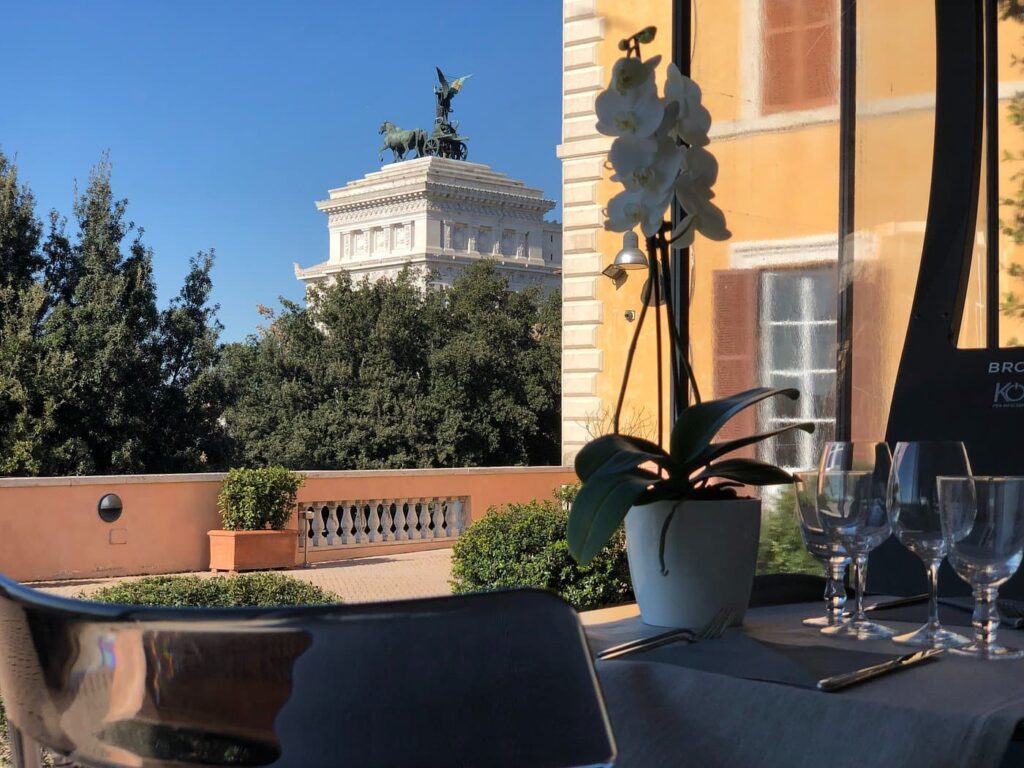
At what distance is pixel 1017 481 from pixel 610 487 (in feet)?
1.29

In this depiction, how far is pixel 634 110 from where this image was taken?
4.32 feet

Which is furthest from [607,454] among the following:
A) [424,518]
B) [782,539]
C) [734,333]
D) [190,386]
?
[190,386]

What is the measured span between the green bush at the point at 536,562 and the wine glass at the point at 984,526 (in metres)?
4.95

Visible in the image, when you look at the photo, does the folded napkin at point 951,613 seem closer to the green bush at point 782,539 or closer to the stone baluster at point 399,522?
the green bush at point 782,539

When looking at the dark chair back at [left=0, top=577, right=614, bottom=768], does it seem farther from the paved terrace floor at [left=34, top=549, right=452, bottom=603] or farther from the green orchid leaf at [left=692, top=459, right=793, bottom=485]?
the paved terrace floor at [left=34, top=549, right=452, bottom=603]

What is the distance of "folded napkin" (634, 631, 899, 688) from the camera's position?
1.04 meters

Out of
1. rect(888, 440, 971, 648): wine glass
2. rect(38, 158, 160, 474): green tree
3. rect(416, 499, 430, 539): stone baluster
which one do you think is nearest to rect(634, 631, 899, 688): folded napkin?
rect(888, 440, 971, 648): wine glass

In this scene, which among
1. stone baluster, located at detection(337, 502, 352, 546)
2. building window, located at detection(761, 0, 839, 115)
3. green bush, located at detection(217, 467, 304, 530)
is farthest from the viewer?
stone baluster, located at detection(337, 502, 352, 546)

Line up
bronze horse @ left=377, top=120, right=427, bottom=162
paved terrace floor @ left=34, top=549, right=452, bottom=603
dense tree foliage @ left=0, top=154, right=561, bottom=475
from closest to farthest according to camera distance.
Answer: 1. paved terrace floor @ left=34, top=549, right=452, bottom=603
2. dense tree foliage @ left=0, top=154, right=561, bottom=475
3. bronze horse @ left=377, top=120, right=427, bottom=162

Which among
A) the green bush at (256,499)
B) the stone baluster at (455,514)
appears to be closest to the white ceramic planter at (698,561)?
the green bush at (256,499)

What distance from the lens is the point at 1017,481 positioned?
1.09m

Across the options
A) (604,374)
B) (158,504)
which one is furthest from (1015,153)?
(158,504)

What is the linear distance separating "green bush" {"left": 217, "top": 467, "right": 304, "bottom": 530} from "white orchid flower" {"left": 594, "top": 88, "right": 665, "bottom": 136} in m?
9.31

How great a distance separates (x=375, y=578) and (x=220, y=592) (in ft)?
17.2
